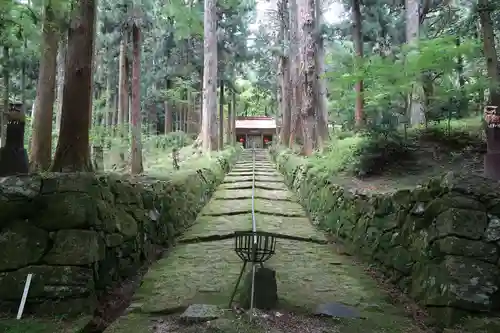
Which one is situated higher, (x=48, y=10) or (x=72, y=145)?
(x=48, y=10)

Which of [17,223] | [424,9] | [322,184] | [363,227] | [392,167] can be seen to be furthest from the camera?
[424,9]

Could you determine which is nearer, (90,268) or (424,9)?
(90,268)

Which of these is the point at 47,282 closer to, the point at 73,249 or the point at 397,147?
the point at 73,249

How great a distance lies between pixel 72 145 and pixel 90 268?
221 centimetres

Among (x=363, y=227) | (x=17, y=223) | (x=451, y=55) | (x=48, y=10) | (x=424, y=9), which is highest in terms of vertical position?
(x=424, y=9)

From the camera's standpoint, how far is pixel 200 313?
4.59 m

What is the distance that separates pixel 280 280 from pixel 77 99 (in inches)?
156

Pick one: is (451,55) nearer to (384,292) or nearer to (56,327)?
(384,292)

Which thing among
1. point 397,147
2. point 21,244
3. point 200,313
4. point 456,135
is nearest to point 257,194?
point 397,147

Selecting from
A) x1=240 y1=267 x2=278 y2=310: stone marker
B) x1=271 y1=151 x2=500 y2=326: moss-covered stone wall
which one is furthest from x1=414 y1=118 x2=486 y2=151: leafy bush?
x1=240 y1=267 x2=278 y2=310: stone marker

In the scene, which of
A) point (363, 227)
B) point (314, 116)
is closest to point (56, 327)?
point (363, 227)

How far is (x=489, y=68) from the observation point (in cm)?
804

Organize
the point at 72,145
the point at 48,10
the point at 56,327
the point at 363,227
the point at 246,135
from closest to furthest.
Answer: the point at 56,327, the point at 72,145, the point at 363,227, the point at 48,10, the point at 246,135

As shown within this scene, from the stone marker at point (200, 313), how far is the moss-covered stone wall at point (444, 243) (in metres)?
2.33
